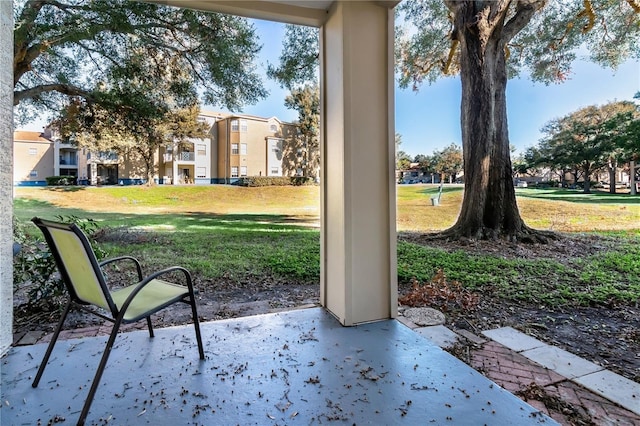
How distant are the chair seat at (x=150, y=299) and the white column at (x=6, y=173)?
31.3 inches

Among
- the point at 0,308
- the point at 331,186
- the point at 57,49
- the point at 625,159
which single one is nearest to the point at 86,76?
the point at 57,49

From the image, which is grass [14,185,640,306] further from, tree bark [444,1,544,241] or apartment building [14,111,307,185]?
tree bark [444,1,544,241]

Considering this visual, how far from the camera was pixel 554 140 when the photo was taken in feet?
18.3

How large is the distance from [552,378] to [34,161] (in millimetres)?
4471

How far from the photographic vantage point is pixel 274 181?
4.09 m

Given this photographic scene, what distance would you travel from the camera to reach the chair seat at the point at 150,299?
1.63 m

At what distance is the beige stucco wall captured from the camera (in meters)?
2.97

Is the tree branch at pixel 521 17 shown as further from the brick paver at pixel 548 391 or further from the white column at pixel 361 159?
the brick paver at pixel 548 391

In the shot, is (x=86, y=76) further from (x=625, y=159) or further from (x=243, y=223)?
(x=625, y=159)

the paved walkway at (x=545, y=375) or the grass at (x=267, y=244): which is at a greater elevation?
the grass at (x=267, y=244)

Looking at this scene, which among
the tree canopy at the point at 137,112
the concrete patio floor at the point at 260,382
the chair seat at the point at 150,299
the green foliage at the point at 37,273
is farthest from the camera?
the tree canopy at the point at 137,112

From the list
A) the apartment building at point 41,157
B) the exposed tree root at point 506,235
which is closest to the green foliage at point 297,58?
the apartment building at point 41,157

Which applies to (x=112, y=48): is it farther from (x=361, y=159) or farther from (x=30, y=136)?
(x=361, y=159)

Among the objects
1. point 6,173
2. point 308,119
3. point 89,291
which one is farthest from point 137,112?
point 89,291
